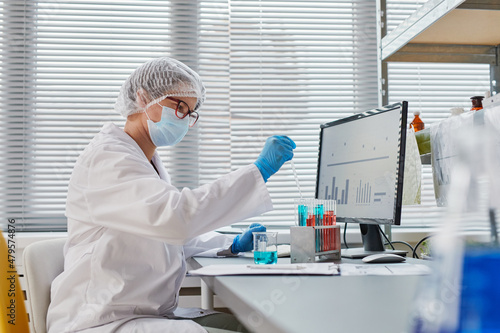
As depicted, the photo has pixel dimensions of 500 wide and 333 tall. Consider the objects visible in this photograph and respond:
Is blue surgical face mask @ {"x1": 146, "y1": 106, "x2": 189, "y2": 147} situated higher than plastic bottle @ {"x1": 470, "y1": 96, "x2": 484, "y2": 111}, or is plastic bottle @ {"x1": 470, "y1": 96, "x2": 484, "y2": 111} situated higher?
plastic bottle @ {"x1": 470, "y1": 96, "x2": 484, "y2": 111}

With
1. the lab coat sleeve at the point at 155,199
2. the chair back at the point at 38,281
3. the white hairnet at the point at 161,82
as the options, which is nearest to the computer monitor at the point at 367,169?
the lab coat sleeve at the point at 155,199

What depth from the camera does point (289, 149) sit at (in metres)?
1.34

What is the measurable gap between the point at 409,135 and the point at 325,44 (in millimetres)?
1015

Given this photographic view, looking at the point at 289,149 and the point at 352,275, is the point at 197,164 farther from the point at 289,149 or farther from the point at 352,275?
the point at 352,275

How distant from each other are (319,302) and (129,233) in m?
0.67

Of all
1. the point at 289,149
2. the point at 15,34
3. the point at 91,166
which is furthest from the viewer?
the point at 15,34

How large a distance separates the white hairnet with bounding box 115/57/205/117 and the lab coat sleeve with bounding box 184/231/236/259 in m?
0.49

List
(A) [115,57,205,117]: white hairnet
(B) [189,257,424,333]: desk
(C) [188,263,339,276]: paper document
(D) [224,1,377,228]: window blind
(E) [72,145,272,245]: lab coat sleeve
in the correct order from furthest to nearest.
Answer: (D) [224,1,377,228]: window blind, (A) [115,57,205,117]: white hairnet, (E) [72,145,272,245]: lab coat sleeve, (C) [188,263,339,276]: paper document, (B) [189,257,424,333]: desk

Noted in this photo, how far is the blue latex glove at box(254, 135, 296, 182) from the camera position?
1.29m

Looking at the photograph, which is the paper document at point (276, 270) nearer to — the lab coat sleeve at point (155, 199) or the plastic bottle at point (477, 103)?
the lab coat sleeve at point (155, 199)

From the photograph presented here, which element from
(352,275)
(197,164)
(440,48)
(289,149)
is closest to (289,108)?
(197,164)

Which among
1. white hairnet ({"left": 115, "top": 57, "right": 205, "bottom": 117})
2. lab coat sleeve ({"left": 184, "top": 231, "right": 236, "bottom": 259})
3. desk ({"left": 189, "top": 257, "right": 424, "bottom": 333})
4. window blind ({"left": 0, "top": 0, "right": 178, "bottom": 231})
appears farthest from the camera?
window blind ({"left": 0, "top": 0, "right": 178, "bottom": 231})

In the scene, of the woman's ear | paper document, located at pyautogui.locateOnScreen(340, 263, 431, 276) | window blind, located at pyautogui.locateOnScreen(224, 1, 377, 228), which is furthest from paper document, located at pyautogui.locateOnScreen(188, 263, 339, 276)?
window blind, located at pyautogui.locateOnScreen(224, 1, 377, 228)

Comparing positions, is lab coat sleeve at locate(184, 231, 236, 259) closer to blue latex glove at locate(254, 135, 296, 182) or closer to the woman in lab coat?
the woman in lab coat
